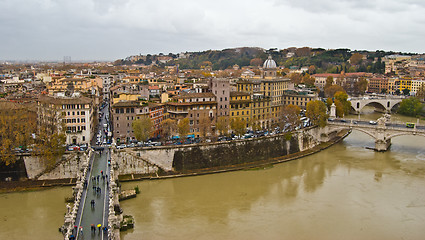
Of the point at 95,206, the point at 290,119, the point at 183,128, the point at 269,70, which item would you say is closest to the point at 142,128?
the point at 183,128

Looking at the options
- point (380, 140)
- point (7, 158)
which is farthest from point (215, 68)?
point (7, 158)

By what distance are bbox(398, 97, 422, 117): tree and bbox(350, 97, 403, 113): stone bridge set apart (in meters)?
2.30

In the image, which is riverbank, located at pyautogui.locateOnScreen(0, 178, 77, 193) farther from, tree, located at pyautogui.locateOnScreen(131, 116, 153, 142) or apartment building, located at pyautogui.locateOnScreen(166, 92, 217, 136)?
apartment building, located at pyautogui.locateOnScreen(166, 92, 217, 136)

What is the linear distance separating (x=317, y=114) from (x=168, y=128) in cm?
1273

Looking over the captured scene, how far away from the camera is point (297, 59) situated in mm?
103312

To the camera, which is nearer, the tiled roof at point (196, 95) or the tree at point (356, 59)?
the tiled roof at point (196, 95)

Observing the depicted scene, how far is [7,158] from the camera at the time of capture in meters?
21.8

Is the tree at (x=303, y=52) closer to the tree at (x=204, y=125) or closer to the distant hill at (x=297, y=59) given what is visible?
the distant hill at (x=297, y=59)

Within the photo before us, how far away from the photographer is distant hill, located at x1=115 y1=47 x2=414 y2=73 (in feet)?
291

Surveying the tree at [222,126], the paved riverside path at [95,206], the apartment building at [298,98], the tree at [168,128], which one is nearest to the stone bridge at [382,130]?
the apartment building at [298,98]

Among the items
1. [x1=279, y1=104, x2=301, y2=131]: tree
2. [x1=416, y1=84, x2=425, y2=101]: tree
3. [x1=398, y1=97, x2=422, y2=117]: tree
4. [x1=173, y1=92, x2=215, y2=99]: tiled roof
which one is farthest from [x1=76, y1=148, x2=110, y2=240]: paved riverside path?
[x1=416, y1=84, x2=425, y2=101]: tree

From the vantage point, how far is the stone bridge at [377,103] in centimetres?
4953

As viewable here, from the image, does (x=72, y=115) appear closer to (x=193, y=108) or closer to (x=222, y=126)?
(x=193, y=108)

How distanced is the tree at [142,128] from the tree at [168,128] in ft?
4.58
